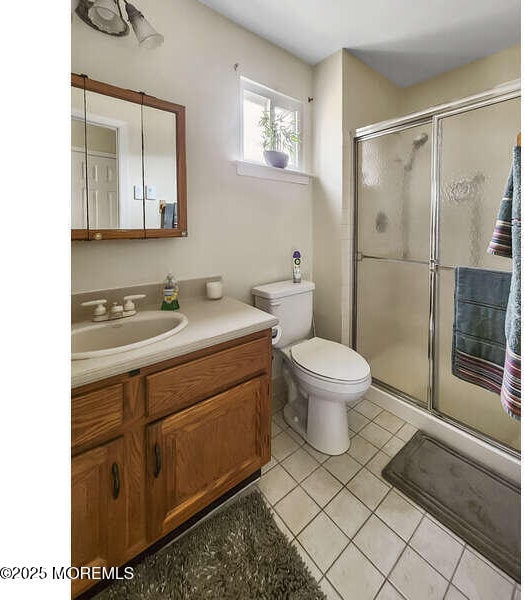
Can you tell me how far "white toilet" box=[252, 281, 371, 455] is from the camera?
4.96 ft

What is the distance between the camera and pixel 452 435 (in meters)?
1.67

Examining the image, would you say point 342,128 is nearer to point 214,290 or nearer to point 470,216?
point 470,216

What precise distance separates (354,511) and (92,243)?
167 cm

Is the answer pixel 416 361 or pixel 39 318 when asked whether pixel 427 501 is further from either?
pixel 39 318

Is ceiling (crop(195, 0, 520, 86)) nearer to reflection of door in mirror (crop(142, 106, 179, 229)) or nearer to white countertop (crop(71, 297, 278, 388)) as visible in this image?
reflection of door in mirror (crop(142, 106, 179, 229))

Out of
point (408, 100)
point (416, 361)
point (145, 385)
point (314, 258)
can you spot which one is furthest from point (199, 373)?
point (408, 100)

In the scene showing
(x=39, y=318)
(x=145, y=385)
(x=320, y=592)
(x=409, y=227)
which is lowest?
(x=320, y=592)

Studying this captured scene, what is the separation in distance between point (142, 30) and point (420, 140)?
158cm

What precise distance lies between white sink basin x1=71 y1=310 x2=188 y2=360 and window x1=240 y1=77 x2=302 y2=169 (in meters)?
1.12

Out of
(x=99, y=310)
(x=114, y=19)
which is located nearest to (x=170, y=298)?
(x=99, y=310)

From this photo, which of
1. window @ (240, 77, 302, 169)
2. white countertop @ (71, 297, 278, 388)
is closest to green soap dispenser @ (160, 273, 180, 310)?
white countertop @ (71, 297, 278, 388)

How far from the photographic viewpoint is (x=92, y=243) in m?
1.33

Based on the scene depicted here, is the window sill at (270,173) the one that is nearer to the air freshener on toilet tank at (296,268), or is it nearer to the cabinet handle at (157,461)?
the air freshener on toilet tank at (296,268)

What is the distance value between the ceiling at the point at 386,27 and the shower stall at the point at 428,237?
19.4 inches
